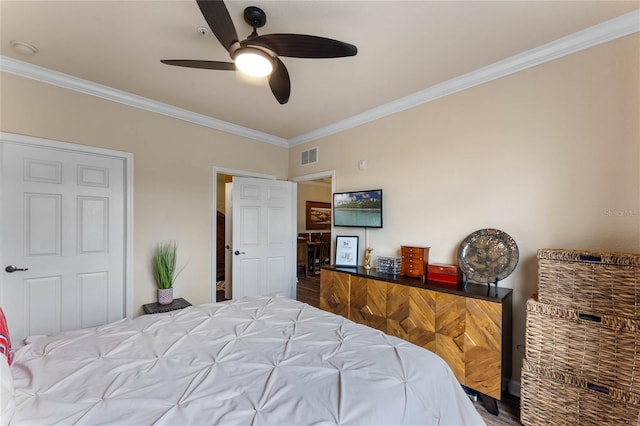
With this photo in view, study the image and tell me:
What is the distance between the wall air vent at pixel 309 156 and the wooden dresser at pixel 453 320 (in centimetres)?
192

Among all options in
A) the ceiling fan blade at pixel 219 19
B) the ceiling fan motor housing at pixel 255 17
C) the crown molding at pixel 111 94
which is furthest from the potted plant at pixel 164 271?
the ceiling fan motor housing at pixel 255 17

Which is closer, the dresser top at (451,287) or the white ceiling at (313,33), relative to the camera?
the white ceiling at (313,33)

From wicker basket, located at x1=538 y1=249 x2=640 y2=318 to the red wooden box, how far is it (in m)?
0.61

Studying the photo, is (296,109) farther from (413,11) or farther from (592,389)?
(592,389)

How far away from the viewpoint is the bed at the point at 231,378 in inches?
34.6

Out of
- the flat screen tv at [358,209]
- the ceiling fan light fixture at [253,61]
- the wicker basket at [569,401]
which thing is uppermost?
the ceiling fan light fixture at [253,61]

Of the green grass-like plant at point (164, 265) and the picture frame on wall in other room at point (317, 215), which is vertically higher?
the picture frame on wall in other room at point (317, 215)

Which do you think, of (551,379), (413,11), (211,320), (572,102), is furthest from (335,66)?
(551,379)

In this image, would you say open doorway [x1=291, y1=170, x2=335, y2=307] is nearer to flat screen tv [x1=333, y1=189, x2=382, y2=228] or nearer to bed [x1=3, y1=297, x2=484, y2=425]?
flat screen tv [x1=333, y1=189, x2=382, y2=228]

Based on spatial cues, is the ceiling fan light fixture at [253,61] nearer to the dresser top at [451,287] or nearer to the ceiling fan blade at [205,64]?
the ceiling fan blade at [205,64]

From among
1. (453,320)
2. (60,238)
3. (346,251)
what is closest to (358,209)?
(346,251)

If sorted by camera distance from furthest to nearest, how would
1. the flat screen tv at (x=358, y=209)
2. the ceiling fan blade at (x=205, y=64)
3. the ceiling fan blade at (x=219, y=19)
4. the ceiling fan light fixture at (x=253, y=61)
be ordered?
the flat screen tv at (x=358, y=209)
the ceiling fan blade at (x=205, y=64)
the ceiling fan light fixture at (x=253, y=61)
the ceiling fan blade at (x=219, y=19)

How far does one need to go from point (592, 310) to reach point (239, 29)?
2.81m

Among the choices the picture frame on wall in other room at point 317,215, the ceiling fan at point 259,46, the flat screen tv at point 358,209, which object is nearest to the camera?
the ceiling fan at point 259,46
